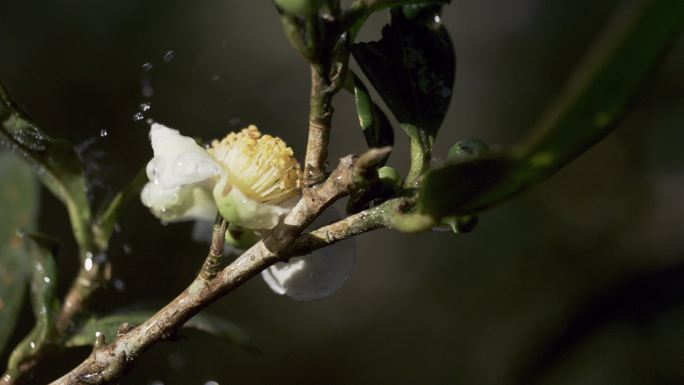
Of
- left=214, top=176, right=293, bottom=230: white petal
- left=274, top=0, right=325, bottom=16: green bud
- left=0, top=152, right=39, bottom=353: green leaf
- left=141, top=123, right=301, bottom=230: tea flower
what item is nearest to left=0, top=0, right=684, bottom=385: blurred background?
left=0, top=152, right=39, bottom=353: green leaf

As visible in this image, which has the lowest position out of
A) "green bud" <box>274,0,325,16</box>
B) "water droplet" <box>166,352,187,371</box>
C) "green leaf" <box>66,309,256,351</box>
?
"water droplet" <box>166,352,187,371</box>

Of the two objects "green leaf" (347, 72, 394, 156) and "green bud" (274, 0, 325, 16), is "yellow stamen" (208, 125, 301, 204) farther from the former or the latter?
"green bud" (274, 0, 325, 16)

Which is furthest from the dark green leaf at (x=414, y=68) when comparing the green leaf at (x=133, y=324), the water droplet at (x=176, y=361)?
the water droplet at (x=176, y=361)

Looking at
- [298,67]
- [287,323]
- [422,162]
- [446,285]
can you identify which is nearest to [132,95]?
[298,67]

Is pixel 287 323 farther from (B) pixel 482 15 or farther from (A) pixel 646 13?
(A) pixel 646 13

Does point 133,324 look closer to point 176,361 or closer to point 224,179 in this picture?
point 224,179

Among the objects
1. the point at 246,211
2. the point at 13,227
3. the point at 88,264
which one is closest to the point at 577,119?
the point at 246,211

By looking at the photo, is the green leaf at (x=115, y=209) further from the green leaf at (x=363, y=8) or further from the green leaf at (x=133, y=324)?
the green leaf at (x=363, y=8)
